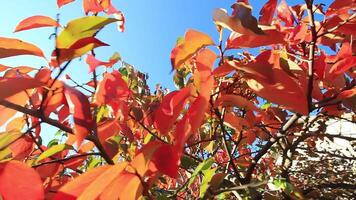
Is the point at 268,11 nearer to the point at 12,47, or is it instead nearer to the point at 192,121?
the point at 192,121

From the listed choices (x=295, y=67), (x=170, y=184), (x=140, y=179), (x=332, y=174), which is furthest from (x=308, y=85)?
(x=332, y=174)

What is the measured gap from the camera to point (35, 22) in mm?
906

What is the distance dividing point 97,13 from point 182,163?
66 centimetres

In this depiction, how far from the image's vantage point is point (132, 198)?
2.83 feet

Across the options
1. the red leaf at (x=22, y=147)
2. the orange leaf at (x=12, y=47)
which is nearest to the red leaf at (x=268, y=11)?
the orange leaf at (x=12, y=47)

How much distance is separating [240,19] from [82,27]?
300 mm

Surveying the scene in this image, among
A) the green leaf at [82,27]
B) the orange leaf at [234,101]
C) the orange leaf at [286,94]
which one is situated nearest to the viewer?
the green leaf at [82,27]

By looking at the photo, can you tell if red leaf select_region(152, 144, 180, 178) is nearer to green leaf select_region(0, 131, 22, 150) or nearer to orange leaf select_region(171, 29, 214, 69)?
orange leaf select_region(171, 29, 214, 69)

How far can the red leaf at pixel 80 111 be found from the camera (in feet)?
2.51

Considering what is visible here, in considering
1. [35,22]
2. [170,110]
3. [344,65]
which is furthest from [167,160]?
[344,65]

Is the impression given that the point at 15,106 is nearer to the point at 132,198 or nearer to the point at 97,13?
the point at 132,198

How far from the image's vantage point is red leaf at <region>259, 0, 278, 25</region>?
3.55 ft

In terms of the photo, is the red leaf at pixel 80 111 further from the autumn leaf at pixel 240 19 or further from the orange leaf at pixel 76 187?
the autumn leaf at pixel 240 19

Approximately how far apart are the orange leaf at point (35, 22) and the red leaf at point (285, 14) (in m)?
0.98
